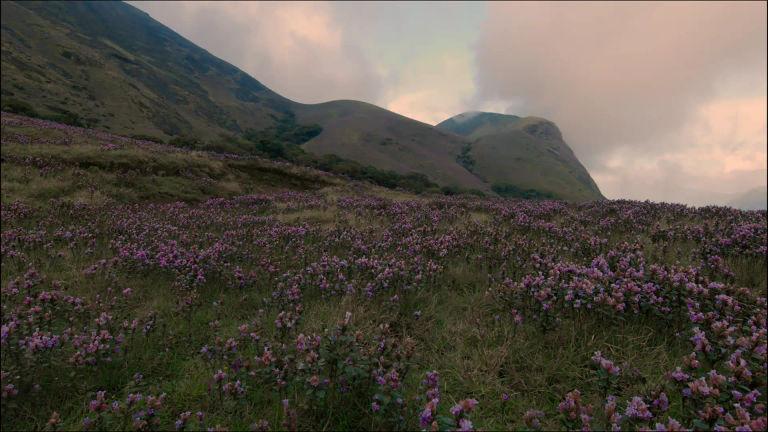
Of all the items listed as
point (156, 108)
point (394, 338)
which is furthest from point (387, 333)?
point (156, 108)

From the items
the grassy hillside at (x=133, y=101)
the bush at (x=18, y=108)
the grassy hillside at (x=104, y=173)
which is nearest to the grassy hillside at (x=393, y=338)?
→ the grassy hillside at (x=104, y=173)

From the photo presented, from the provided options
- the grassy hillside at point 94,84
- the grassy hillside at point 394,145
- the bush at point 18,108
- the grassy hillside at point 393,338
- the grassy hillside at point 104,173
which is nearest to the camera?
the grassy hillside at point 393,338

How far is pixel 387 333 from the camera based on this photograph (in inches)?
166

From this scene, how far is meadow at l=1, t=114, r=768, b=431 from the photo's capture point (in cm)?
304

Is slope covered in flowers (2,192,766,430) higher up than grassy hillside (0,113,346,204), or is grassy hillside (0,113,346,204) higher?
slope covered in flowers (2,192,766,430)

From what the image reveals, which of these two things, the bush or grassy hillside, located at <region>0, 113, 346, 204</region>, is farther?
the bush

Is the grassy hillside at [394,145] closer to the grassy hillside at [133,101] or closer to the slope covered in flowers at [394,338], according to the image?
the grassy hillside at [133,101]

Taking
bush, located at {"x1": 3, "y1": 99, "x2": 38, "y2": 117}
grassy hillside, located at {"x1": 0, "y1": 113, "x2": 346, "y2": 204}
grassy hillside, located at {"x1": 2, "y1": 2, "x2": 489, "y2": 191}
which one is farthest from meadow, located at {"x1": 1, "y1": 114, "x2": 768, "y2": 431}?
grassy hillside, located at {"x1": 2, "y1": 2, "x2": 489, "y2": 191}

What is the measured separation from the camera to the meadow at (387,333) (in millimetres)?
3035

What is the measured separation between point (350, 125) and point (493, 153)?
7847 cm

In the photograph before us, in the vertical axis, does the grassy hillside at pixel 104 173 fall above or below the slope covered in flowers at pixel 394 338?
below

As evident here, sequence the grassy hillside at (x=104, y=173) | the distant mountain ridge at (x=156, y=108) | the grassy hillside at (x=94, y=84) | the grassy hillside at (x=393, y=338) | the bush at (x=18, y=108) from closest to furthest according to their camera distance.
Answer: the grassy hillside at (x=393, y=338)
the grassy hillside at (x=104, y=173)
the bush at (x=18, y=108)
the grassy hillside at (x=94, y=84)
the distant mountain ridge at (x=156, y=108)

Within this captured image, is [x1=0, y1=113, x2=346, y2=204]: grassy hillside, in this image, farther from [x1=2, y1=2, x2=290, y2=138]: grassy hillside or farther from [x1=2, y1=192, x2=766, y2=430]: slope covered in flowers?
[x1=2, y1=2, x2=290, y2=138]: grassy hillside

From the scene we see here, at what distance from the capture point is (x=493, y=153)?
198 meters
